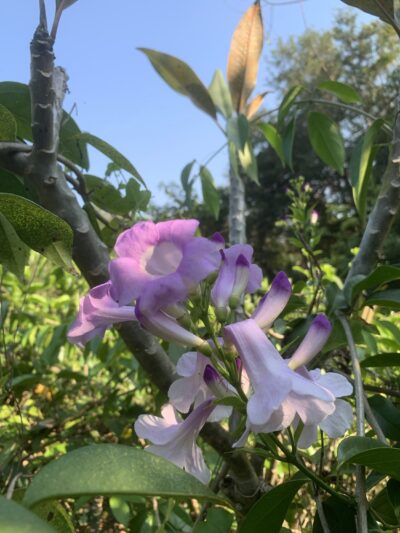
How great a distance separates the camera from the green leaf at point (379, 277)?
606 mm

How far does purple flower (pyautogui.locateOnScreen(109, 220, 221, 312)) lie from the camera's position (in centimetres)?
37

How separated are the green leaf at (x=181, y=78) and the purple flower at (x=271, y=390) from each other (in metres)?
1.14

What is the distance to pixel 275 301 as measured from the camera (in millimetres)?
445

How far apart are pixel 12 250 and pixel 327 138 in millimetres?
836

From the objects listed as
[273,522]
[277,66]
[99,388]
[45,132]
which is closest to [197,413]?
[273,522]

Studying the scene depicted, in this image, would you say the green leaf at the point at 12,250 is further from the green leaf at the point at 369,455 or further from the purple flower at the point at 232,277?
the green leaf at the point at 369,455

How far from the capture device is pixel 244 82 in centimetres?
153

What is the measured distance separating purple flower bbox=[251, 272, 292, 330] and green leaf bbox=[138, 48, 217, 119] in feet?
3.52

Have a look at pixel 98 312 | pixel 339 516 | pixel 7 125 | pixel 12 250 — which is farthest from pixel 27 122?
pixel 339 516

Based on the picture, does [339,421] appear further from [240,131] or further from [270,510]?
[240,131]

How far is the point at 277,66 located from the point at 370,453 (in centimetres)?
1803

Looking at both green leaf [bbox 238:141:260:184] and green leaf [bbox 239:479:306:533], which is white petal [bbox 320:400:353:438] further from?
green leaf [bbox 238:141:260:184]

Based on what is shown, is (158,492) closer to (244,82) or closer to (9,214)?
(9,214)

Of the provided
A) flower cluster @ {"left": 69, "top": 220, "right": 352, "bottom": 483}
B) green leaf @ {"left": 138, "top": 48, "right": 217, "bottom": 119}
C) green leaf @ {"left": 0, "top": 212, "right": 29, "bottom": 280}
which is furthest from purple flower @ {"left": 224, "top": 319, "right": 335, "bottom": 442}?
green leaf @ {"left": 138, "top": 48, "right": 217, "bottom": 119}
